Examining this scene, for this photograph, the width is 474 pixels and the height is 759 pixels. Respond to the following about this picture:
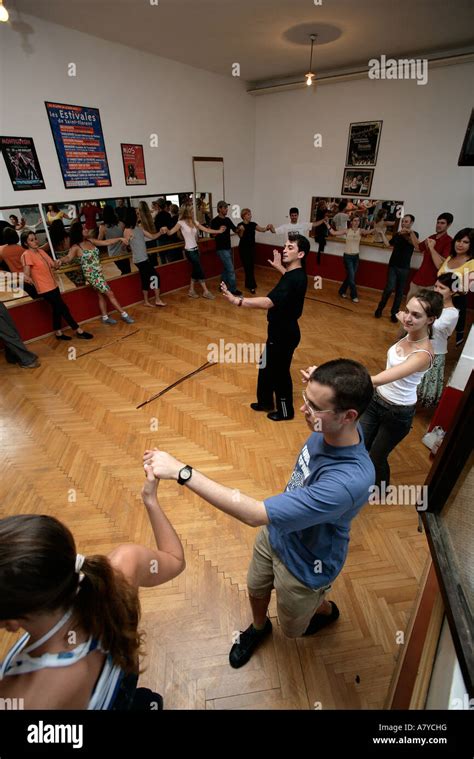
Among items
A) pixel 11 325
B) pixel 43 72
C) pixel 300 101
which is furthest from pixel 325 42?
pixel 11 325

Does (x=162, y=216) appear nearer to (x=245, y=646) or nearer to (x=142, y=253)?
(x=142, y=253)

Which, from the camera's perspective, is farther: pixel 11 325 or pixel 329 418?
pixel 11 325

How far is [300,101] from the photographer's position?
288 inches

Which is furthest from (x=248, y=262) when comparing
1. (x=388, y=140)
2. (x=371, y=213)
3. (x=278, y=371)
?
(x=278, y=371)

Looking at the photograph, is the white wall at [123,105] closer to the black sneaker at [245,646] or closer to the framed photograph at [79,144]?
the framed photograph at [79,144]

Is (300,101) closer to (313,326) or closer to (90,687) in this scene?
(313,326)

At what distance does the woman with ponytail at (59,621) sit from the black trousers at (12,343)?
4.43m

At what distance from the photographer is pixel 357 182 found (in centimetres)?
712

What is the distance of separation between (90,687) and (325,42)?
7.52 meters

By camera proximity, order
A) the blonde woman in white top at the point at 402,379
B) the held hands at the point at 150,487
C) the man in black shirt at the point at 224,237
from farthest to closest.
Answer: the man in black shirt at the point at 224,237 < the blonde woman in white top at the point at 402,379 < the held hands at the point at 150,487

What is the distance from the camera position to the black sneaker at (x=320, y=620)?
79.7 inches

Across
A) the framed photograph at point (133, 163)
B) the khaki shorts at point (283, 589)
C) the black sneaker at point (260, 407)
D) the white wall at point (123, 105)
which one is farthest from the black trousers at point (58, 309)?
the khaki shorts at point (283, 589)

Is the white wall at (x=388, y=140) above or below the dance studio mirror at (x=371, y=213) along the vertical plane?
above

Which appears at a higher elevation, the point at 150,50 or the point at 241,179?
the point at 150,50
